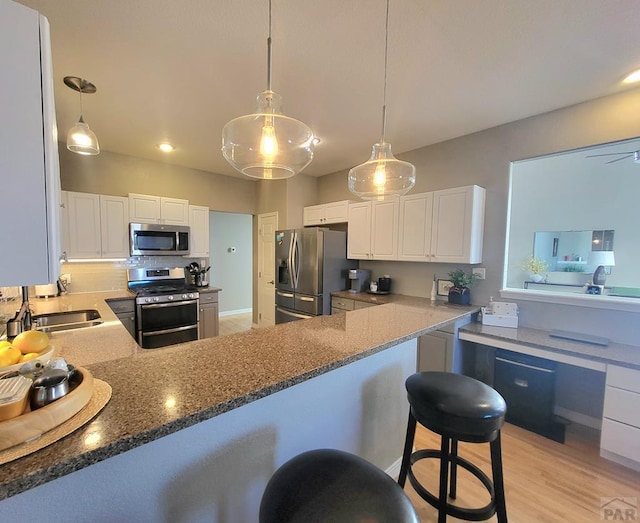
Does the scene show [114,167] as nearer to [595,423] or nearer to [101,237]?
[101,237]

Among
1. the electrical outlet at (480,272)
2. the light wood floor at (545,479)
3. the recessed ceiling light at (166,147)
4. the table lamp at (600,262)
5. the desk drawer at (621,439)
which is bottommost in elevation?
the light wood floor at (545,479)

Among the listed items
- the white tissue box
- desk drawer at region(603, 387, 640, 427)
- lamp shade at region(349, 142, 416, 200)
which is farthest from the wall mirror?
lamp shade at region(349, 142, 416, 200)

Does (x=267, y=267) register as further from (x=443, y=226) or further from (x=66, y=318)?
(x=443, y=226)

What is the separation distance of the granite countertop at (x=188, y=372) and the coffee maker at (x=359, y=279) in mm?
2108

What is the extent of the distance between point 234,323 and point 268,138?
5.05 meters

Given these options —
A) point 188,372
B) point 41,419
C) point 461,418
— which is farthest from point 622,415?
point 41,419

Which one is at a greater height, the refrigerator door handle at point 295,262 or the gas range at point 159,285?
the refrigerator door handle at point 295,262

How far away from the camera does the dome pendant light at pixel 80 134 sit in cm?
196

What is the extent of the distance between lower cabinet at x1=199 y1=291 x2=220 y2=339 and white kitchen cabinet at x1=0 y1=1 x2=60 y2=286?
11.3 ft

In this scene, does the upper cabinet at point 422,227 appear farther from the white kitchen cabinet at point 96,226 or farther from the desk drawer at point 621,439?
the white kitchen cabinet at point 96,226

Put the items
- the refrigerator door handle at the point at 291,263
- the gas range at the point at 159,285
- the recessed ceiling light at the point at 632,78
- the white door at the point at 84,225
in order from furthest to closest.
→ the refrigerator door handle at the point at 291,263 → the gas range at the point at 159,285 → the white door at the point at 84,225 → the recessed ceiling light at the point at 632,78

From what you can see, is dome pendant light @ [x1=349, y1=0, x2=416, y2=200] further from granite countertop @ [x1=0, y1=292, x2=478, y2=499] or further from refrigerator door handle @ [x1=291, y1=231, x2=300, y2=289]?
refrigerator door handle @ [x1=291, y1=231, x2=300, y2=289]

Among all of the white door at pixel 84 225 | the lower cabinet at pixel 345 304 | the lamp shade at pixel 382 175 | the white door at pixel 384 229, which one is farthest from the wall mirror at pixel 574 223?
the white door at pixel 84 225

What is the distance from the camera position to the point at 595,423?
7.75ft
